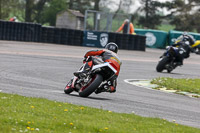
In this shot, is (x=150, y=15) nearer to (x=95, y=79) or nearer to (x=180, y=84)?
(x=180, y=84)

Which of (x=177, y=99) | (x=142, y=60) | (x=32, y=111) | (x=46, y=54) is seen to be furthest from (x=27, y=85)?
(x=142, y=60)

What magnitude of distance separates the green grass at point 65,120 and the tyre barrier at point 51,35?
2066cm

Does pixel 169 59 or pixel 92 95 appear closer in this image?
pixel 92 95

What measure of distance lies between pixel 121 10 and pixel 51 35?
106 feet

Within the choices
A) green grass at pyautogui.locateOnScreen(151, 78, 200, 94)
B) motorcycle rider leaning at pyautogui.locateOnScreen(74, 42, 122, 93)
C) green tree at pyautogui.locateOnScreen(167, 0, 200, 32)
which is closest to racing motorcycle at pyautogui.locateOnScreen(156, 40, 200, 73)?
green grass at pyautogui.locateOnScreen(151, 78, 200, 94)

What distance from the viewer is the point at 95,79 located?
10.7 metres

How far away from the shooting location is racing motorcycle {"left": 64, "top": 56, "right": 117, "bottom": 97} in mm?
10711

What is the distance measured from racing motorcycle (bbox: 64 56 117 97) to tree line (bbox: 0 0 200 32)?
153 ft

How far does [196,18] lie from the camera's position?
67.5 meters

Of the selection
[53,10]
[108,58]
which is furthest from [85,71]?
[53,10]

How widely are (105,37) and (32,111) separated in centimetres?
2414

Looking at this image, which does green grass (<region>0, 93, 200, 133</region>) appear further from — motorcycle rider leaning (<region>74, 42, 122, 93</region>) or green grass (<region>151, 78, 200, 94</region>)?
green grass (<region>151, 78, 200, 94</region>)

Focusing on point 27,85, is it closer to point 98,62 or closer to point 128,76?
point 98,62

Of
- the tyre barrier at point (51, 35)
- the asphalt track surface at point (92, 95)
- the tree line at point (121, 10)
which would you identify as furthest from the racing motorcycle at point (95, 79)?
the tree line at point (121, 10)
